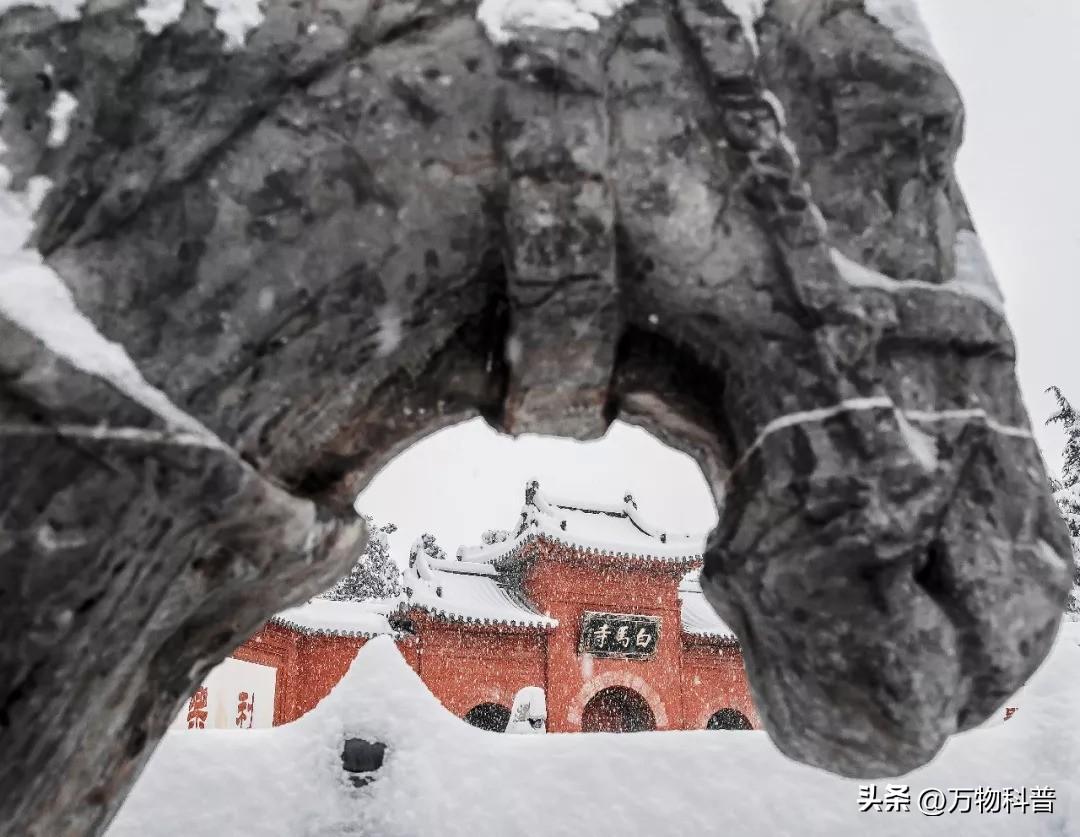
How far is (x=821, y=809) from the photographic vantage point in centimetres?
429

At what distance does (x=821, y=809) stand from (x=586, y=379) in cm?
396

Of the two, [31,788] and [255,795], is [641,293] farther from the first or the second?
[255,795]

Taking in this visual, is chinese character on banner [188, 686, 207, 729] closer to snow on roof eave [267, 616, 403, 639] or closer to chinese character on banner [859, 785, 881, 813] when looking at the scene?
snow on roof eave [267, 616, 403, 639]

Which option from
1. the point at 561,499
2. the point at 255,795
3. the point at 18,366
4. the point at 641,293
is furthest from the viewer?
the point at 561,499

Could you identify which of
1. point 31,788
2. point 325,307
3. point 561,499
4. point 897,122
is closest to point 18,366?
point 325,307

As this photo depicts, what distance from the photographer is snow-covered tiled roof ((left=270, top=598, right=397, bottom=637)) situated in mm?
10914

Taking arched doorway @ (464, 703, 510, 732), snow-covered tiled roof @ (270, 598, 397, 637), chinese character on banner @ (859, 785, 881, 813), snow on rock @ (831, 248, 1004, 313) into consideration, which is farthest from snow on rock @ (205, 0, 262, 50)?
arched doorway @ (464, 703, 510, 732)

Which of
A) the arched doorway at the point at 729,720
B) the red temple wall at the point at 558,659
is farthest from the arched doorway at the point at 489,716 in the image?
the arched doorway at the point at 729,720

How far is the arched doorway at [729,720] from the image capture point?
526 inches

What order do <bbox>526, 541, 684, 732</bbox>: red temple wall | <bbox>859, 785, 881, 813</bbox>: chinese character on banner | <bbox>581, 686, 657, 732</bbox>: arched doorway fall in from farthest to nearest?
<bbox>581, 686, 657, 732</bbox>: arched doorway → <bbox>526, 541, 684, 732</bbox>: red temple wall → <bbox>859, 785, 881, 813</bbox>: chinese character on banner

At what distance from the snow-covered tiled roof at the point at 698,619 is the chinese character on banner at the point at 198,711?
22.5 feet

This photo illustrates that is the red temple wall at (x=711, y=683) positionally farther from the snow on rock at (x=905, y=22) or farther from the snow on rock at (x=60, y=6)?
the snow on rock at (x=60, y=6)

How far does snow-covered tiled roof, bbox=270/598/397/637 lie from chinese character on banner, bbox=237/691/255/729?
997mm

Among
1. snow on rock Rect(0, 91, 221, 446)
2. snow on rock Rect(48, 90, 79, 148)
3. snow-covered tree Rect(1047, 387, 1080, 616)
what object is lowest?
snow-covered tree Rect(1047, 387, 1080, 616)
